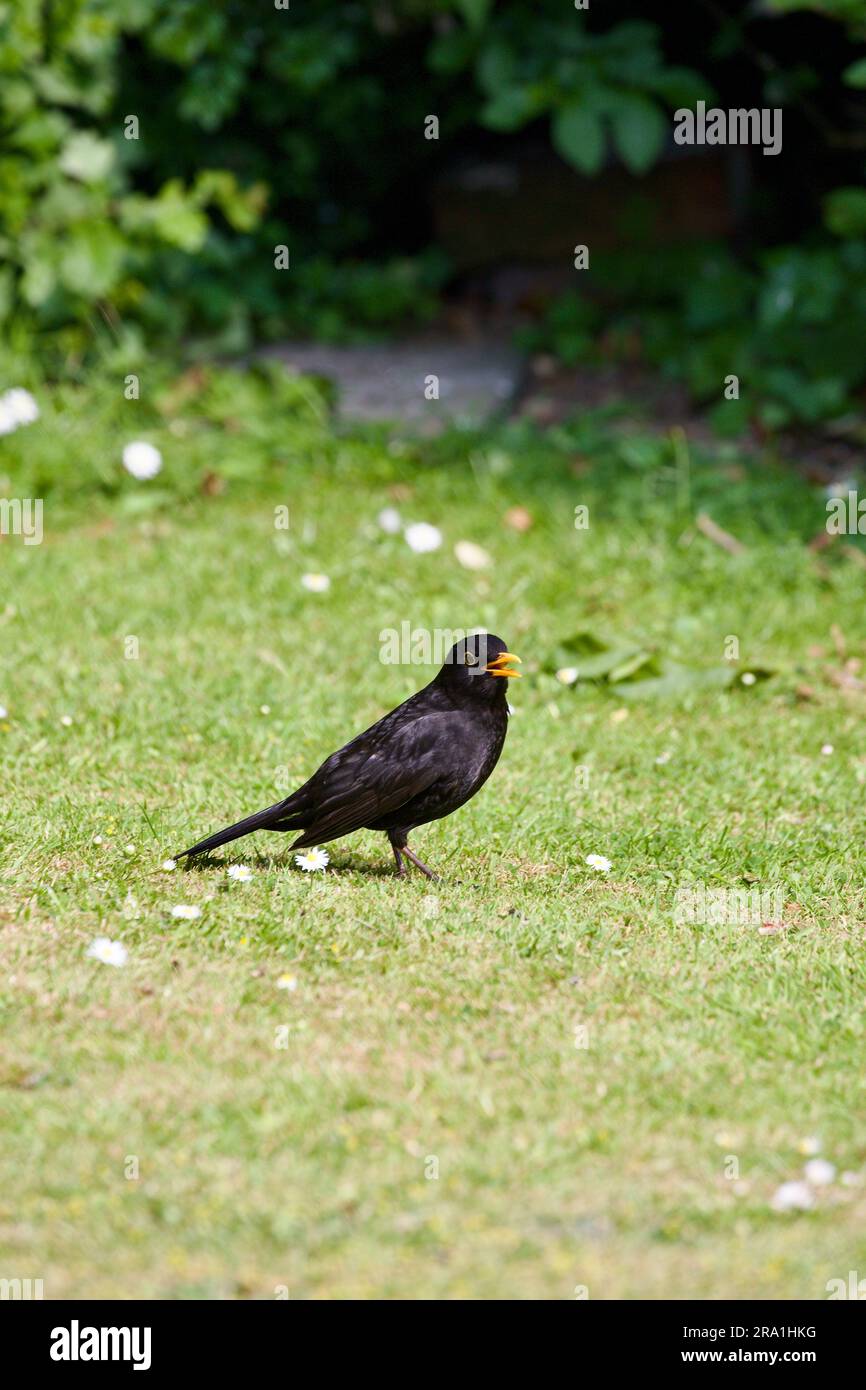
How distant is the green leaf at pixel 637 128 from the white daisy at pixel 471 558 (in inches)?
90.0

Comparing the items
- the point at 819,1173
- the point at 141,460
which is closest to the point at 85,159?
the point at 141,460

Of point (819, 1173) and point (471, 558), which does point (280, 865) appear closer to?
point (819, 1173)

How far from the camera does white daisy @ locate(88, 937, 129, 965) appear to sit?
3.99m

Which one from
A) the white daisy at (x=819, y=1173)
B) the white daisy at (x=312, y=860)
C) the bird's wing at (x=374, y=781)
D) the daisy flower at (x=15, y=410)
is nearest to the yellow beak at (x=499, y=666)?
the bird's wing at (x=374, y=781)

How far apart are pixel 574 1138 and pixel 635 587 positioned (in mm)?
3903

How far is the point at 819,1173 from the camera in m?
3.30

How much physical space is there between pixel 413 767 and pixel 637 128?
5.00 metres

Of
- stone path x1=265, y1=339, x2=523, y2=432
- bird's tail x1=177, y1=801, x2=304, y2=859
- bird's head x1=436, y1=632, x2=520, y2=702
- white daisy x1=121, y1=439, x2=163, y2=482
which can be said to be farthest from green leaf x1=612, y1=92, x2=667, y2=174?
bird's tail x1=177, y1=801, x2=304, y2=859

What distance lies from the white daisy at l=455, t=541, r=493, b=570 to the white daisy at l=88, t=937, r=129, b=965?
3460 millimetres

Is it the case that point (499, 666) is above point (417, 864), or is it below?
above

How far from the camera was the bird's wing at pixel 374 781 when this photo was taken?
4453mm

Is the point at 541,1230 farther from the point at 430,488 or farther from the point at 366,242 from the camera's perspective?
the point at 366,242

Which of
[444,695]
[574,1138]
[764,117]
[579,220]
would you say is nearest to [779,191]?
[764,117]

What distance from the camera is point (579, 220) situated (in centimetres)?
1012
